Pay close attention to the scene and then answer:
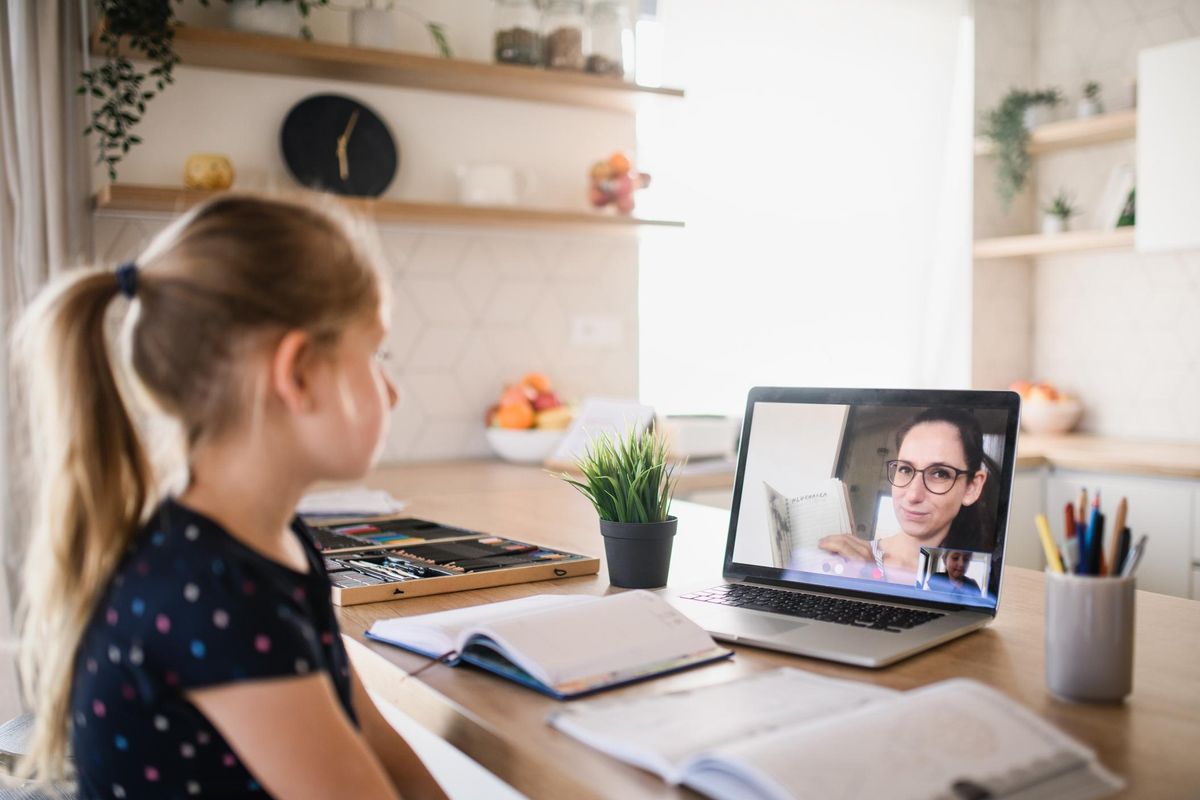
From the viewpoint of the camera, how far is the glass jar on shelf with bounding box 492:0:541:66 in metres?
3.00

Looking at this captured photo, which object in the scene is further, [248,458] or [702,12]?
[702,12]

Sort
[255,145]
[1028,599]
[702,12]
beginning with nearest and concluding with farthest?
[1028,599] → [255,145] → [702,12]

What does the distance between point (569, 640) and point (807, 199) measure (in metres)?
3.27

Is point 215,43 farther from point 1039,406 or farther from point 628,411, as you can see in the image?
point 1039,406

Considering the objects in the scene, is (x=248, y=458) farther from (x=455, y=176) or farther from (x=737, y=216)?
(x=737, y=216)

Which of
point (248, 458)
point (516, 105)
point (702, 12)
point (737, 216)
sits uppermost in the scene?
point (702, 12)

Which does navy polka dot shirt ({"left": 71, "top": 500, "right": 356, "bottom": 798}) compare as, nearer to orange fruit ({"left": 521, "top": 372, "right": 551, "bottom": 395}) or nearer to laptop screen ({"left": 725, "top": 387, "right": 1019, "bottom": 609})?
laptop screen ({"left": 725, "top": 387, "right": 1019, "bottom": 609})

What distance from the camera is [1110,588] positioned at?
0.90 m

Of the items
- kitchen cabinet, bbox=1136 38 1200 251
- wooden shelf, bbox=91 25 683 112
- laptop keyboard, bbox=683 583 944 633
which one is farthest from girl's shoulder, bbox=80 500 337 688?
kitchen cabinet, bbox=1136 38 1200 251

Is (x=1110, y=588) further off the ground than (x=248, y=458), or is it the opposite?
(x=248, y=458)

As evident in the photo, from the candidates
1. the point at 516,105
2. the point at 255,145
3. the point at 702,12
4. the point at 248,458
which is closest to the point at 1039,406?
the point at 702,12

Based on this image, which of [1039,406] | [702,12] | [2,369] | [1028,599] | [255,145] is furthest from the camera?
[1039,406]

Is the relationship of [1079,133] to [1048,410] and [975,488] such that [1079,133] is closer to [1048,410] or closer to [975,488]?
[1048,410]

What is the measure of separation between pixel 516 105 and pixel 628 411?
109 centimetres
